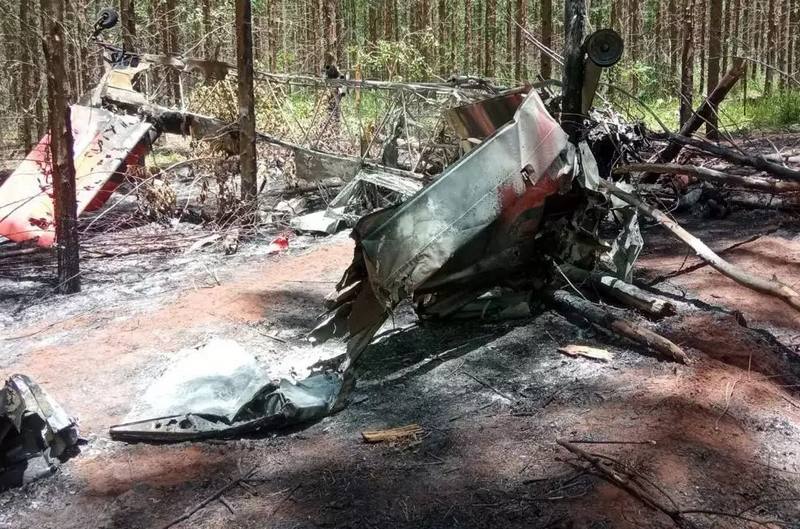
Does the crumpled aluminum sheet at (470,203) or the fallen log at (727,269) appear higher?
the crumpled aluminum sheet at (470,203)

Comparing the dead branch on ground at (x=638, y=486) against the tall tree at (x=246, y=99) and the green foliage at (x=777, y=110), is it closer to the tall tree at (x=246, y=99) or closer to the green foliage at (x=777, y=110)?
the tall tree at (x=246, y=99)

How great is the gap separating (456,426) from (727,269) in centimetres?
258

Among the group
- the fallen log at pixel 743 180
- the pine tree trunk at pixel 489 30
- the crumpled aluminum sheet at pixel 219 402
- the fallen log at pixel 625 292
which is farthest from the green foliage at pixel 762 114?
the crumpled aluminum sheet at pixel 219 402

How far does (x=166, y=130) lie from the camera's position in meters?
11.5

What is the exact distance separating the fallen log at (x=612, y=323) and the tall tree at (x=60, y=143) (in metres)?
5.05

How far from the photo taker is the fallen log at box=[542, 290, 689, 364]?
4.75m

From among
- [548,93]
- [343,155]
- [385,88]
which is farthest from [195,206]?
[548,93]

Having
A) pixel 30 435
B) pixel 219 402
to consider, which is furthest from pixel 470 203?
pixel 30 435

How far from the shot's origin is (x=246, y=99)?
406 inches

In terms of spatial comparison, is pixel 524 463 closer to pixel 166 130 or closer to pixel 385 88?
pixel 385 88

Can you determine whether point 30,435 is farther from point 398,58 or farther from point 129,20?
point 129,20

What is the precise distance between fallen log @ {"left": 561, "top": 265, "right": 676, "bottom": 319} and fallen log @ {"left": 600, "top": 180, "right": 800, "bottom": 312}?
46cm

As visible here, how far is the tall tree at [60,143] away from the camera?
7031mm

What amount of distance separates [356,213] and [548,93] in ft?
11.8
